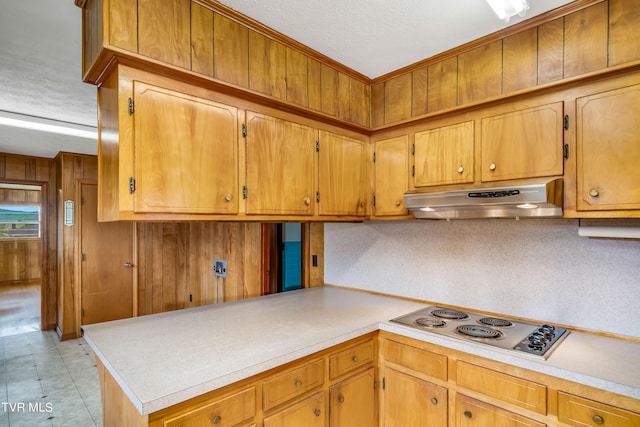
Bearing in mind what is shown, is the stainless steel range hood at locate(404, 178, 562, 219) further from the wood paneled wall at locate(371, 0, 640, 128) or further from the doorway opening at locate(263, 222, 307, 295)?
the doorway opening at locate(263, 222, 307, 295)

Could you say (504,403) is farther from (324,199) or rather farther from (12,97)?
(12,97)

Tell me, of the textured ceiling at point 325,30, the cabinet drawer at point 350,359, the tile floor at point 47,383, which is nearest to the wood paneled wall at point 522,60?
A: the textured ceiling at point 325,30

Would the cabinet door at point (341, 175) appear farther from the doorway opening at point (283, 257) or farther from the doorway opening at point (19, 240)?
the doorway opening at point (19, 240)

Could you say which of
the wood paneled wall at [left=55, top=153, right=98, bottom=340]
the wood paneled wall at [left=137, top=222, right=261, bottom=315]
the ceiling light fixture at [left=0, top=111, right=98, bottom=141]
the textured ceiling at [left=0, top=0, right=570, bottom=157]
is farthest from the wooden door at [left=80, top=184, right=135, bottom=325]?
the textured ceiling at [left=0, top=0, right=570, bottom=157]

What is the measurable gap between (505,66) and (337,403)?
207cm

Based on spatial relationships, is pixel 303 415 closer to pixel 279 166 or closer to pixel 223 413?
pixel 223 413

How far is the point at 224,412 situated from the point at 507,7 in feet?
7.02

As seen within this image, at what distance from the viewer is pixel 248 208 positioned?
5.91ft

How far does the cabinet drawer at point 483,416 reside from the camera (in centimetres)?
146

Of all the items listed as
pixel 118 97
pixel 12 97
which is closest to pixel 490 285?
pixel 118 97

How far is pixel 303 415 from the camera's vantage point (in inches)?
62.1

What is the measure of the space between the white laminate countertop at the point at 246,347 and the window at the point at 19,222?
9261 mm

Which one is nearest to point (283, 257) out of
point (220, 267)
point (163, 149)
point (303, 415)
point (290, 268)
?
point (290, 268)

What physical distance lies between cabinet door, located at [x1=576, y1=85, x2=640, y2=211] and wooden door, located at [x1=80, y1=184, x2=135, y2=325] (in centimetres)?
503
